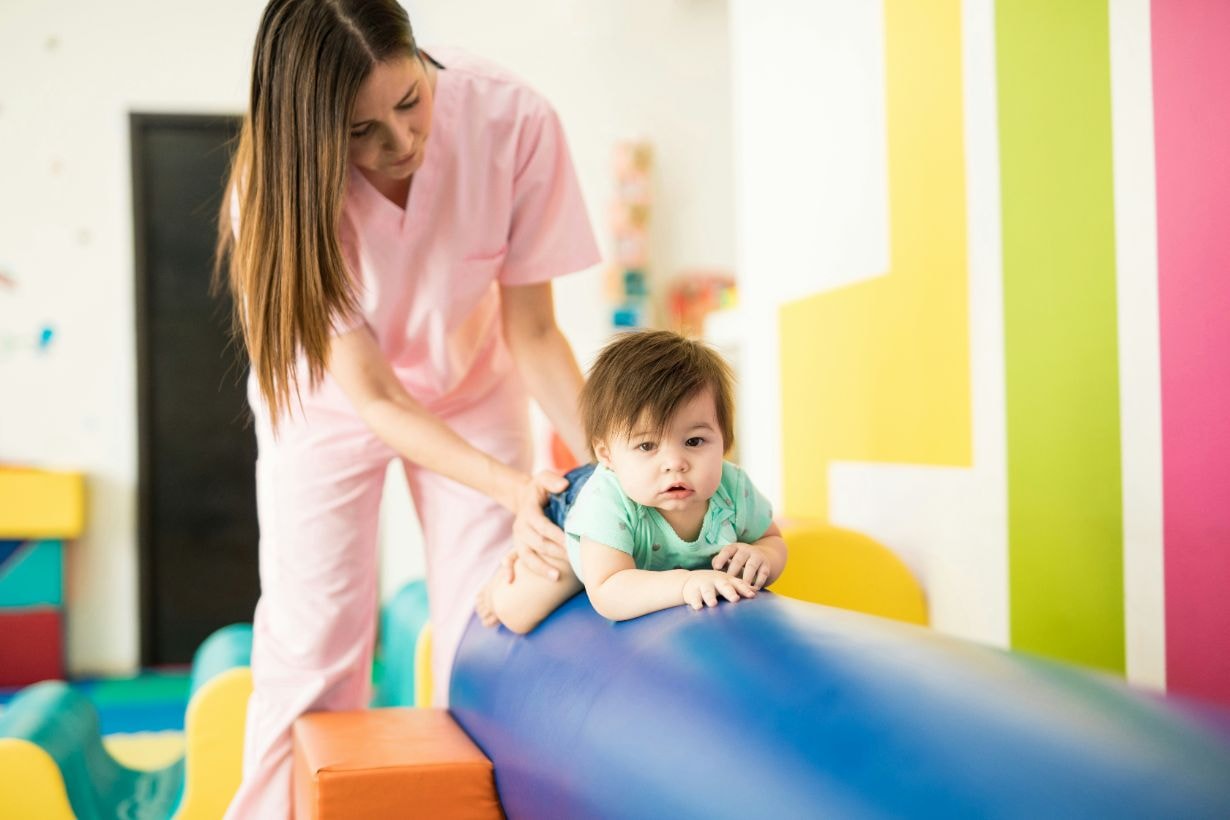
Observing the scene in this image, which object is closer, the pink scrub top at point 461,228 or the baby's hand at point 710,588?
the baby's hand at point 710,588

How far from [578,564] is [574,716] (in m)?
0.19

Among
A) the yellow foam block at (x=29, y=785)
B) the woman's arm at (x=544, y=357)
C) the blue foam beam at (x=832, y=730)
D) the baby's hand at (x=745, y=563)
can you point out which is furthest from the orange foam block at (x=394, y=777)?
the yellow foam block at (x=29, y=785)

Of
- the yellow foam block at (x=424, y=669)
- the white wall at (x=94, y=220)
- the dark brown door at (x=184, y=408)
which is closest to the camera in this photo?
the yellow foam block at (x=424, y=669)

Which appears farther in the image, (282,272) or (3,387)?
(3,387)

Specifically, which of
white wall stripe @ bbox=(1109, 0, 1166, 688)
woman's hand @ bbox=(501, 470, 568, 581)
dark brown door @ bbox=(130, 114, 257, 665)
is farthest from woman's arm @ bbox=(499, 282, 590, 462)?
dark brown door @ bbox=(130, 114, 257, 665)

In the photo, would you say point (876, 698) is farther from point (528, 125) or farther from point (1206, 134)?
point (528, 125)

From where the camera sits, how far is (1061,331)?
4.46 ft

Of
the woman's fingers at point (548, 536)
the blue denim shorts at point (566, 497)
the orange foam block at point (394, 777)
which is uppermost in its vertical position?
the blue denim shorts at point (566, 497)

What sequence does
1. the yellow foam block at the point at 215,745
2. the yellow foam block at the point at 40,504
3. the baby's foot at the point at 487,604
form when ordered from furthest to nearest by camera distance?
the yellow foam block at the point at 40,504 < the yellow foam block at the point at 215,745 < the baby's foot at the point at 487,604

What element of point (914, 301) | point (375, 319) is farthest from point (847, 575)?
point (375, 319)

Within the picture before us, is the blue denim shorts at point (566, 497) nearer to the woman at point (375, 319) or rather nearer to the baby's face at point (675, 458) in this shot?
the woman at point (375, 319)

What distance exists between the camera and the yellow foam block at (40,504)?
3533 mm

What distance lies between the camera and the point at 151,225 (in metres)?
3.88

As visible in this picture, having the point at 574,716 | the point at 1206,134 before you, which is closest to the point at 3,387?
the point at 574,716
